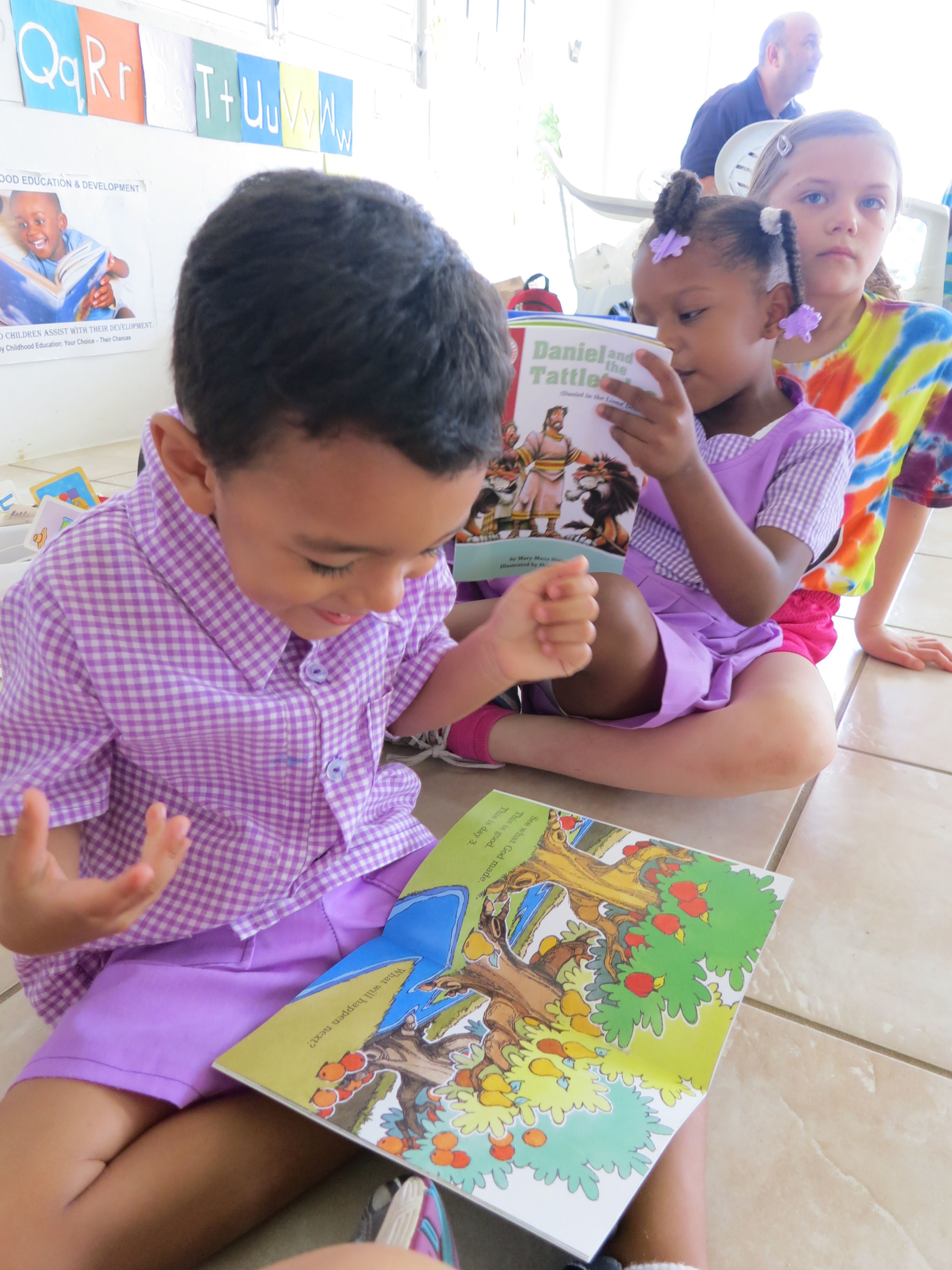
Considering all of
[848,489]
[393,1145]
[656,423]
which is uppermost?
[656,423]

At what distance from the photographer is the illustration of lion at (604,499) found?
0.81 meters

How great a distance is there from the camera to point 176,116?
212 centimetres

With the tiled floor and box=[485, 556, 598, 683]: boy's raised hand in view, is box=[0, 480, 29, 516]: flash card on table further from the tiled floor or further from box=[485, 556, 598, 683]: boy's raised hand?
box=[485, 556, 598, 683]: boy's raised hand

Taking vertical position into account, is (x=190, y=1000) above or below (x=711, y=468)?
below

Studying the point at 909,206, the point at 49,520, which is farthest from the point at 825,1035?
the point at 909,206

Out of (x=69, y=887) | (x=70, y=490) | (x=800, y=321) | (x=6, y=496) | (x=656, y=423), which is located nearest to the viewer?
(x=69, y=887)

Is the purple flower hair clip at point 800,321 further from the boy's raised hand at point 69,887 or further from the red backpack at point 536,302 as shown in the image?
the boy's raised hand at point 69,887

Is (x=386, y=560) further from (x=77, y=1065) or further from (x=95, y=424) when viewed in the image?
(x=95, y=424)

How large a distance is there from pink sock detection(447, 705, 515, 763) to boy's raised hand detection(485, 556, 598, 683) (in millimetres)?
292

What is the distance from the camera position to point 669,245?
2.83 feet

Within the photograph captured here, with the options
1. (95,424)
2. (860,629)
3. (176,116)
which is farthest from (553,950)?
(176,116)

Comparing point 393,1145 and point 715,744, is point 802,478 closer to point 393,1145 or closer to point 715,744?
point 715,744

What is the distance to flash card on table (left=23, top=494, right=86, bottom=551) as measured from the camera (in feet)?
3.50

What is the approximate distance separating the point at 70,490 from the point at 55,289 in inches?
37.4
